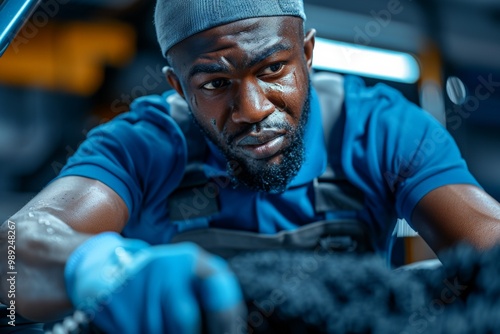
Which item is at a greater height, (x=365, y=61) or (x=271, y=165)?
(x=271, y=165)

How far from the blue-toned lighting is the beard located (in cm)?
121

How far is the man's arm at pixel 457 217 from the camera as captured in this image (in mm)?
682

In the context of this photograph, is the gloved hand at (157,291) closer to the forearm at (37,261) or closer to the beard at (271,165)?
the forearm at (37,261)

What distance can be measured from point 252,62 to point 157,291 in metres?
0.39

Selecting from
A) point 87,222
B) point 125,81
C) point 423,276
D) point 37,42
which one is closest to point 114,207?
point 87,222

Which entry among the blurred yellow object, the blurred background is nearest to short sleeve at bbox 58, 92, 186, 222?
the blurred background

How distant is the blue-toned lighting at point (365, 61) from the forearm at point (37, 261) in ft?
4.84

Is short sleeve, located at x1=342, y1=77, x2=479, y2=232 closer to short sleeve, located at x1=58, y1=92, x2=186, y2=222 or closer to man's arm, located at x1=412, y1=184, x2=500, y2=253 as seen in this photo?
man's arm, located at x1=412, y1=184, x2=500, y2=253

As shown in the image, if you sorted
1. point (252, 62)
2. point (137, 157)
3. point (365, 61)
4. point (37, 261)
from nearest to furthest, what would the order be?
point (37, 261)
point (252, 62)
point (137, 157)
point (365, 61)

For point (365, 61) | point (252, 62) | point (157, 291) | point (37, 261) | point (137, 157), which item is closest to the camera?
point (157, 291)

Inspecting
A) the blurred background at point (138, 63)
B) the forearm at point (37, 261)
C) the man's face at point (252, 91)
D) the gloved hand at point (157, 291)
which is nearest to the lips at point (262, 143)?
the man's face at point (252, 91)

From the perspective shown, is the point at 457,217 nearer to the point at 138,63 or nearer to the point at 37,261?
the point at 37,261

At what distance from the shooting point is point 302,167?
2.67 ft

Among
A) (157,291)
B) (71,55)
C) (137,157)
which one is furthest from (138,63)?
(157,291)
